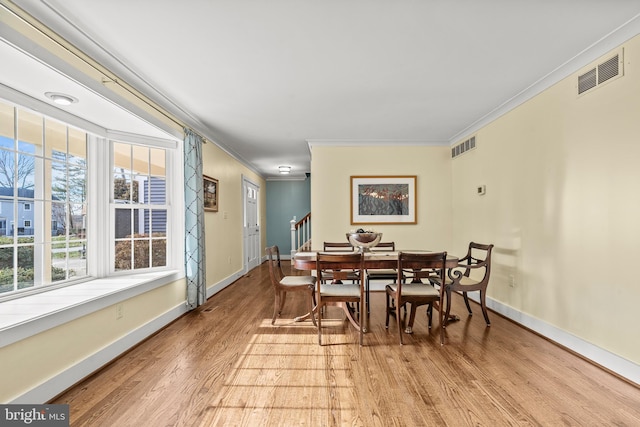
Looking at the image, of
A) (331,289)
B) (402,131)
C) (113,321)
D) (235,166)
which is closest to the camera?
(113,321)

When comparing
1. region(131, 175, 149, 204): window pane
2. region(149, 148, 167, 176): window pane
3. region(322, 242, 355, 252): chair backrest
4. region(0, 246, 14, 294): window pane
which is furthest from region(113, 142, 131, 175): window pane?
region(322, 242, 355, 252): chair backrest

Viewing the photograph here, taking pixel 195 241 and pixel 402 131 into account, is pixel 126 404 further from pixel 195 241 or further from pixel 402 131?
pixel 402 131

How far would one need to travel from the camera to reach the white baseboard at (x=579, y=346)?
2270 mm

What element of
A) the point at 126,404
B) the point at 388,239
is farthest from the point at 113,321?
the point at 388,239

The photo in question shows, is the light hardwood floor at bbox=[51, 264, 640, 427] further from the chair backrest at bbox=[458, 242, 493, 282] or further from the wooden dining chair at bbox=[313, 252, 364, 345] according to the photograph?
the chair backrest at bbox=[458, 242, 493, 282]

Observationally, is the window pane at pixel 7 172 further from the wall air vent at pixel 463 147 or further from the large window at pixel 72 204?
the wall air vent at pixel 463 147

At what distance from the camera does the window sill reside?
1872 mm

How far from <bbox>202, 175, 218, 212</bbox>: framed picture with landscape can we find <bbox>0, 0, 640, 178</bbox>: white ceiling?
3.20 ft

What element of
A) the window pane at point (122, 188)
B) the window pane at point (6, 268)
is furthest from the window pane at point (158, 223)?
the window pane at point (6, 268)

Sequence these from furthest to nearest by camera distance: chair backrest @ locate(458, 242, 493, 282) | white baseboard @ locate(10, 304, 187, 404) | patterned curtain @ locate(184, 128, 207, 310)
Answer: patterned curtain @ locate(184, 128, 207, 310) < chair backrest @ locate(458, 242, 493, 282) < white baseboard @ locate(10, 304, 187, 404)

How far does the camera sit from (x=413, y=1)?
77.0 inches

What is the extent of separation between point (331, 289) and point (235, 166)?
3.88m

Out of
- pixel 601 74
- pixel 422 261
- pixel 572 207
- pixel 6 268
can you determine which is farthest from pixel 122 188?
pixel 601 74

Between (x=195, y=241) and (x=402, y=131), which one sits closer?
(x=195, y=241)
